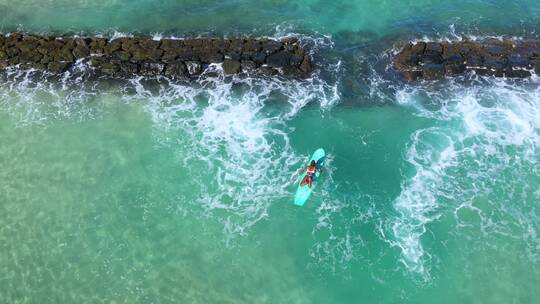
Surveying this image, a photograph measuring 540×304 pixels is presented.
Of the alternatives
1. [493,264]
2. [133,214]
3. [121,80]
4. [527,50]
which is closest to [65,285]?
[133,214]

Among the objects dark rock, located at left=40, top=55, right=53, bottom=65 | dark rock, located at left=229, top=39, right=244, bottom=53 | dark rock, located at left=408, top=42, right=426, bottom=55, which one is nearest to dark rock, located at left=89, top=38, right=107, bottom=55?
dark rock, located at left=40, top=55, right=53, bottom=65

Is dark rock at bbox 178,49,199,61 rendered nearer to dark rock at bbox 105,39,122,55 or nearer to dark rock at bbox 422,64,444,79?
dark rock at bbox 105,39,122,55

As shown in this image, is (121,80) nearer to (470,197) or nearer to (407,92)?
(407,92)

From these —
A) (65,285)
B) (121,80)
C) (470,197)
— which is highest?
(121,80)

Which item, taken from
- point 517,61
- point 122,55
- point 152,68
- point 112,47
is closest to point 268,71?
point 152,68

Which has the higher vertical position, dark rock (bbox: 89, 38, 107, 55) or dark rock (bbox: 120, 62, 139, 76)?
dark rock (bbox: 89, 38, 107, 55)

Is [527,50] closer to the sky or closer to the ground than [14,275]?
closer to the sky

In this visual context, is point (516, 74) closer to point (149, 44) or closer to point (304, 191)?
point (304, 191)

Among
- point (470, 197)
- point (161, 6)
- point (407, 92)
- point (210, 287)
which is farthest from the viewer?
point (161, 6)
